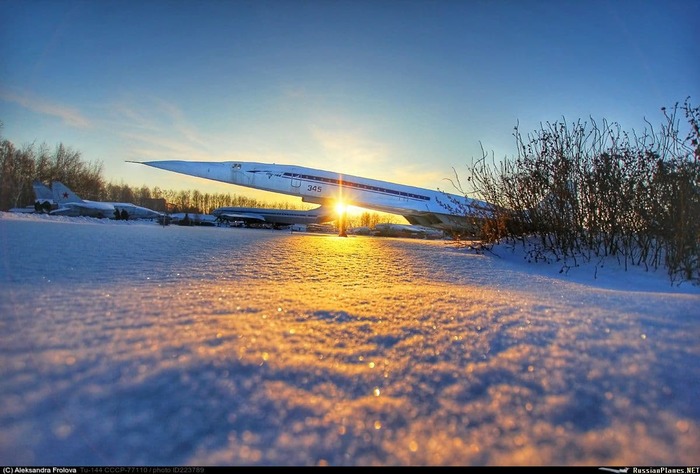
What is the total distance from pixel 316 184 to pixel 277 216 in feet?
25.9

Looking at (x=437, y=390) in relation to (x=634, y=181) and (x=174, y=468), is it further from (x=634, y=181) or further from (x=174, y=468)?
(x=634, y=181)

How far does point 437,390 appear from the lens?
712 millimetres

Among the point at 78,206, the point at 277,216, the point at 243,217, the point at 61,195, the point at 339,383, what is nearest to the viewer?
the point at 339,383

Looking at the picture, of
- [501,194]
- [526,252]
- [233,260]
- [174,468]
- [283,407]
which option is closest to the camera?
[174,468]

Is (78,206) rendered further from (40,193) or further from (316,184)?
(316,184)

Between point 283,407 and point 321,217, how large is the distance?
23.0m

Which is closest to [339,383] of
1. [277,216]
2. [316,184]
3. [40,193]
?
[316,184]

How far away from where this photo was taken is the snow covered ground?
1.84 feet

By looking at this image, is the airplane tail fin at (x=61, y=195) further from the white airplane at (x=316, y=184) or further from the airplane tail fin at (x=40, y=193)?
the white airplane at (x=316, y=184)

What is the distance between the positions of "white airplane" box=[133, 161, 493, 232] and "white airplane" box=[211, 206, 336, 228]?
18.2ft

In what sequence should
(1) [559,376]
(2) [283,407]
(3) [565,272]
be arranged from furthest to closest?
(3) [565,272], (1) [559,376], (2) [283,407]

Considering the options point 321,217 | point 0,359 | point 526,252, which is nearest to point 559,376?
point 0,359

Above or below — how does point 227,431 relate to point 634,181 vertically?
below

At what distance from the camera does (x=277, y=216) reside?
78.2 feet
